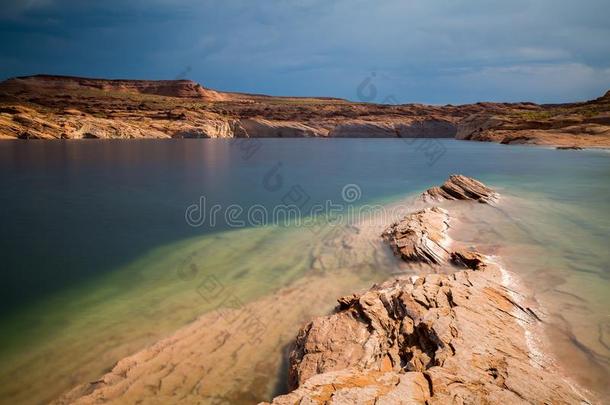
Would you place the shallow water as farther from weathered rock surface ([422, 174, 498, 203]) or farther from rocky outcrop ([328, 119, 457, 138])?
rocky outcrop ([328, 119, 457, 138])

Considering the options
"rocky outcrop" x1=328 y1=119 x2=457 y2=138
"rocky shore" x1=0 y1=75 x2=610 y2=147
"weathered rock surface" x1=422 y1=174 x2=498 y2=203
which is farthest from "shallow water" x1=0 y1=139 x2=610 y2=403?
"rocky outcrop" x1=328 y1=119 x2=457 y2=138

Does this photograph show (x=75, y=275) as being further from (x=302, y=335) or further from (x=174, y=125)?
(x=174, y=125)

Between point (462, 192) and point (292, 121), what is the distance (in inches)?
3319

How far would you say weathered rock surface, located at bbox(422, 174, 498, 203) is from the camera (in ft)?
50.3

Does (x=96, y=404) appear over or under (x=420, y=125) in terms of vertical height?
under

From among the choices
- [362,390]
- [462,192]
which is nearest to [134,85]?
[462,192]

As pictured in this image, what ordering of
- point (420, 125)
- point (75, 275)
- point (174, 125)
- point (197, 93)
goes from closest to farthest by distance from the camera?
1. point (75, 275)
2. point (174, 125)
3. point (420, 125)
4. point (197, 93)

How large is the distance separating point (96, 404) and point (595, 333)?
6.90m

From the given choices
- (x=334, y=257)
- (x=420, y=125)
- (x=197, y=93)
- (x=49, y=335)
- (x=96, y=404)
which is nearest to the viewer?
(x=96, y=404)

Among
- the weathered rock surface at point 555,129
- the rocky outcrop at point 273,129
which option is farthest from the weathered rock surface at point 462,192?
the rocky outcrop at point 273,129

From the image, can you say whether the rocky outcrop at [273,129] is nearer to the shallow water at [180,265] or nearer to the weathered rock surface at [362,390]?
the shallow water at [180,265]

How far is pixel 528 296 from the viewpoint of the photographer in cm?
643

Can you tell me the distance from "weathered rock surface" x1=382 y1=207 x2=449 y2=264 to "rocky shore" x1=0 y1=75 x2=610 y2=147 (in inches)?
1861

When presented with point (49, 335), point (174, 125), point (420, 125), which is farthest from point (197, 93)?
point (49, 335)
